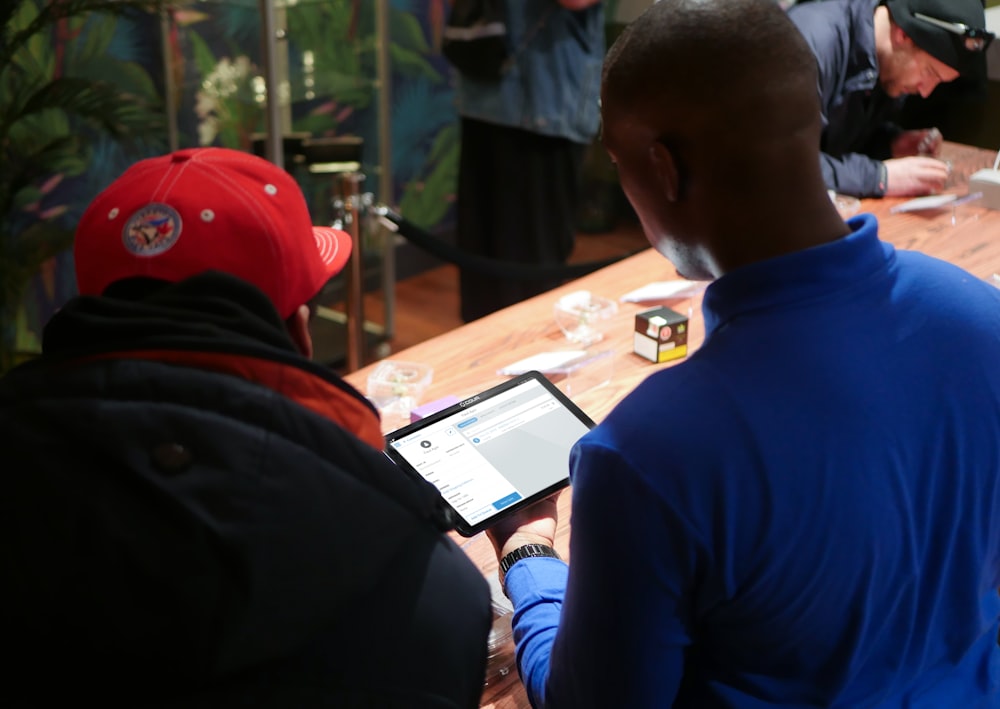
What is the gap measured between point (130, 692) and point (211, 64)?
3092mm

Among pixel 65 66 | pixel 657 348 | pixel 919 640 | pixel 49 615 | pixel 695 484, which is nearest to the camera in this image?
pixel 49 615

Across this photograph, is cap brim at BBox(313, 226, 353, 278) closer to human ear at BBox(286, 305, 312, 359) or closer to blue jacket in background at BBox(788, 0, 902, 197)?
human ear at BBox(286, 305, 312, 359)

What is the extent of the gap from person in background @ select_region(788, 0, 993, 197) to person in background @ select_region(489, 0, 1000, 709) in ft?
6.17

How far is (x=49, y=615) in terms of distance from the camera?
80cm

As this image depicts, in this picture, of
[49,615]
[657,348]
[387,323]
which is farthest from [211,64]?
[49,615]

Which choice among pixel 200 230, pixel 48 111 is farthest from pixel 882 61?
pixel 48 111

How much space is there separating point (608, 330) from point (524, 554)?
0.90 m

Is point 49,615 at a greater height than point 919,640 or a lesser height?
greater

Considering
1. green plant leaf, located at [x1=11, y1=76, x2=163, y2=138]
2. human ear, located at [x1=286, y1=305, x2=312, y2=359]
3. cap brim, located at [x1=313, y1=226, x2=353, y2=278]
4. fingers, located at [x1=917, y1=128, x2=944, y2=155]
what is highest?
cap brim, located at [x1=313, y1=226, x2=353, y2=278]

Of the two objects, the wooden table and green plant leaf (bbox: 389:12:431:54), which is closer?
the wooden table

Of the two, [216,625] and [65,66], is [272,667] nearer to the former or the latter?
[216,625]

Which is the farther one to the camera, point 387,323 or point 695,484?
point 387,323

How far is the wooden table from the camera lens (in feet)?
6.19

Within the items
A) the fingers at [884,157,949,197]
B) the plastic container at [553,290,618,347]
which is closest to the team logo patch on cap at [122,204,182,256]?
the plastic container at [553,290,618,347]
